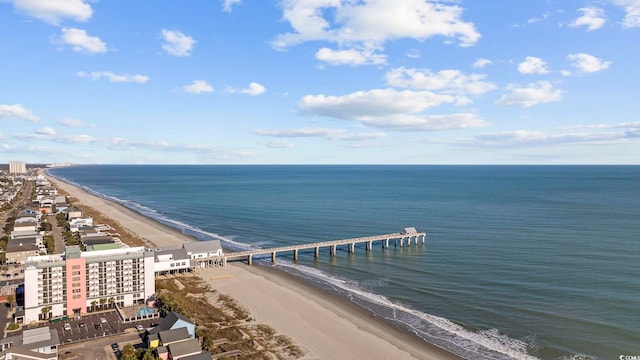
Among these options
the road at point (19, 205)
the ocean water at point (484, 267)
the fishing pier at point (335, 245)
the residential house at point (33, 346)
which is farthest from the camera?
the road at point (19, 205)

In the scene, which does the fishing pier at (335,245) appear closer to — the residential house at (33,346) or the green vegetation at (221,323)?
the green vegetation at (221,323)

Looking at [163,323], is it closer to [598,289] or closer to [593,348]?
[593,348]

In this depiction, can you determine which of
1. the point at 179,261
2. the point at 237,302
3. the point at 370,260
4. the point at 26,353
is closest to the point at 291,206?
the point at 370,260

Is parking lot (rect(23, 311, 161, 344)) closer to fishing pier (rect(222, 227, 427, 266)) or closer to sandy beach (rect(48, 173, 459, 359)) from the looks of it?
sandy beach (rect(48, 173, 459, 359))

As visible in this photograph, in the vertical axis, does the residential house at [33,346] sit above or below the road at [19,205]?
below

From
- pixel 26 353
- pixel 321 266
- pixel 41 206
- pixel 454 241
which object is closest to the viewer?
pixel 26 353

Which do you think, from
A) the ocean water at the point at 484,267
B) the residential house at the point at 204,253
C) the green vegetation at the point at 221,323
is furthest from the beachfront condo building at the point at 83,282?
the ocean water at the point at 484,267
